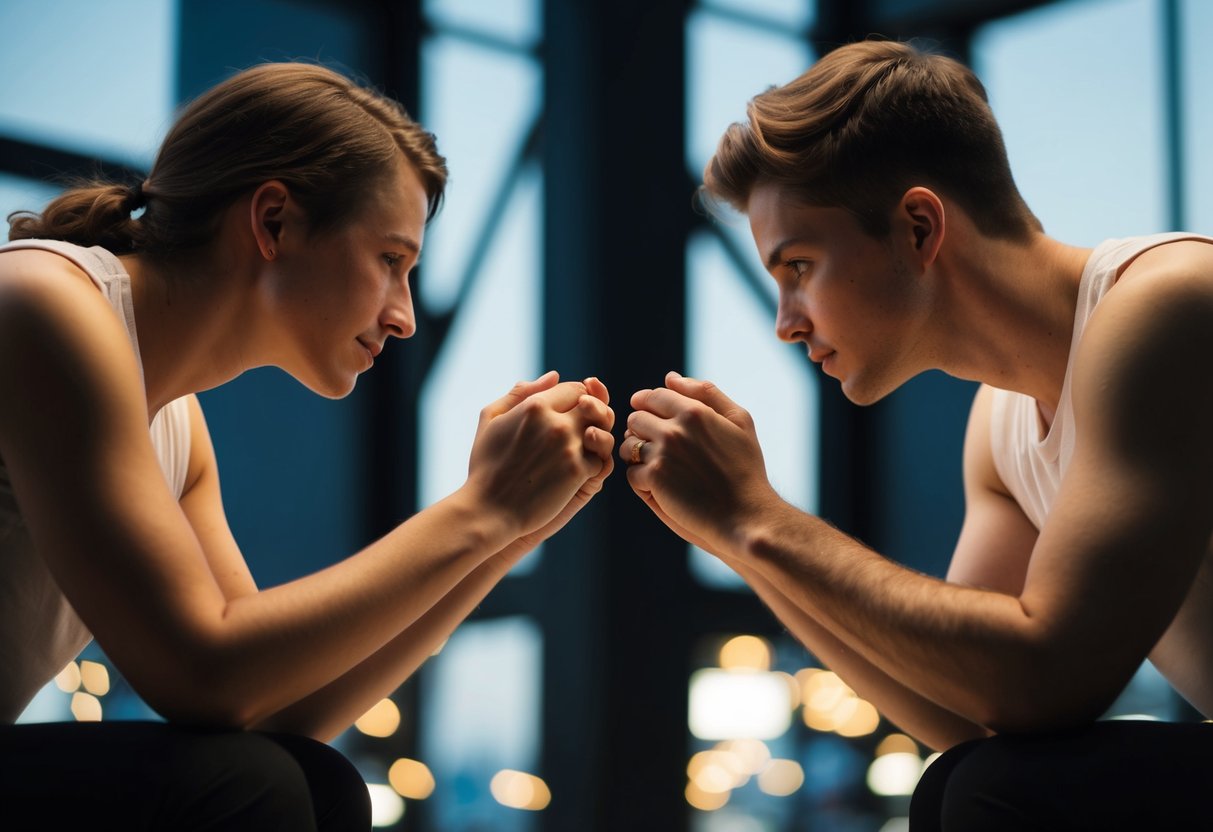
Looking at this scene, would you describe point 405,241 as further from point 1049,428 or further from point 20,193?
point 20,193

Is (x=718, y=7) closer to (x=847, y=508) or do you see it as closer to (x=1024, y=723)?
(x=847, y=508)

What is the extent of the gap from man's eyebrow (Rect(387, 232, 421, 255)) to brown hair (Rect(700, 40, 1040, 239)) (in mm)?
366

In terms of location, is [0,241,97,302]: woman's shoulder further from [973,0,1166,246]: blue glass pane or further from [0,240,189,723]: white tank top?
[973,0,1166,246]: blue glass pane

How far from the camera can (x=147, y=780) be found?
0.85 metres

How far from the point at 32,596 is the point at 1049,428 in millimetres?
948

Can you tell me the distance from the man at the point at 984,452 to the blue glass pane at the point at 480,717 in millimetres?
1357

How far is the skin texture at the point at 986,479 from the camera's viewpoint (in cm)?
91

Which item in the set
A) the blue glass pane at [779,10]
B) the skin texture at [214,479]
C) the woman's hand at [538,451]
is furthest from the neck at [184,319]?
the blue glass pane at [779,10]

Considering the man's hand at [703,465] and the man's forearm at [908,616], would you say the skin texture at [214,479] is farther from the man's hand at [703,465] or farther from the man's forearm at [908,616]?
the man's forearm at [908,616]

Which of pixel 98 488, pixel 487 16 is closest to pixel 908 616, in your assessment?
pixel 98 488

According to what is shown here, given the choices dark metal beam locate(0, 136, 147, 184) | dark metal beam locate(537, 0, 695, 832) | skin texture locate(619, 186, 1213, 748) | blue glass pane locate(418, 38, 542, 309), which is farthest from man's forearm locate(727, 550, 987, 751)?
blue glass pane locate(418, 38, 542, 309)

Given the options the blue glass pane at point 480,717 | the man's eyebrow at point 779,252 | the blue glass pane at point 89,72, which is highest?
the blue glass pane at point 89,72

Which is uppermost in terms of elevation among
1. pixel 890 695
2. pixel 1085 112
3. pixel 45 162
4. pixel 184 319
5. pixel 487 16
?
pixel 487 16

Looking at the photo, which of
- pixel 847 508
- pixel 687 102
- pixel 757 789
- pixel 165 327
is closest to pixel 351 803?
pixel 165 327
